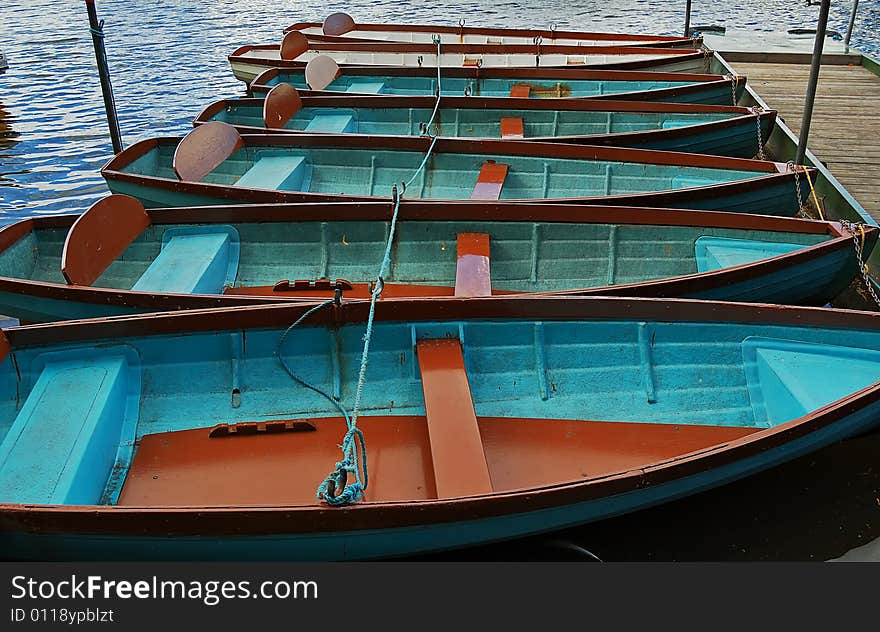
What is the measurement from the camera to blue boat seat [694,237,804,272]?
17.2ft

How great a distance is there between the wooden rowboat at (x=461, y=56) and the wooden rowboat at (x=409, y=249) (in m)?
5.69

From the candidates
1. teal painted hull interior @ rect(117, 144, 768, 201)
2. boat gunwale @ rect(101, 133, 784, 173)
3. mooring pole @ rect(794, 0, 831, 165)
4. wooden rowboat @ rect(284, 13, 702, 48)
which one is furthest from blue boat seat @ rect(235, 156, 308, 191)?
wooden rowboat @ rect(284, 13, 702, 48)

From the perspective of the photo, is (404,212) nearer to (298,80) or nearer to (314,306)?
(314,306)

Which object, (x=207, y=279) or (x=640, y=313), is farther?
(x=207, y=279)

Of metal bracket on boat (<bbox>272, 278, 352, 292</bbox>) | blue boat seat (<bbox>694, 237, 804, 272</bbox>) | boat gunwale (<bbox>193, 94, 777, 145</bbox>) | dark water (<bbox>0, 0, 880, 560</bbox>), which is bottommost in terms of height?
dark water (<bbox>0, 0, 880, 560</bbox>)

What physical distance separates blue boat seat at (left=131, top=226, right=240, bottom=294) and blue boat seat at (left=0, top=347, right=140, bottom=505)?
0.92 meters

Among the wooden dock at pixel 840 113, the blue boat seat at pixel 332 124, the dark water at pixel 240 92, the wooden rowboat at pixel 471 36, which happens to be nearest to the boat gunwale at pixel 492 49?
the wooden rowboat at pixel 471 36

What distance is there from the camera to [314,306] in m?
4.24

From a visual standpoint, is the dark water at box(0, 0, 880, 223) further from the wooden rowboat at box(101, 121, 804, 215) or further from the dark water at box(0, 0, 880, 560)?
the wooden rowboat at box(101, 121, 804, 215)

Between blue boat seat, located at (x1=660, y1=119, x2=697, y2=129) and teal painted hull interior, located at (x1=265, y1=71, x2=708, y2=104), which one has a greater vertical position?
teal painted hull interior, located at (x1=265, y1=71, x2=708, y2=104)

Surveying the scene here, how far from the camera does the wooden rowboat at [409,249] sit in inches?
203

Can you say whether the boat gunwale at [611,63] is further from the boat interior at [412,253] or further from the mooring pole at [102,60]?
the boat interior at [412,253]

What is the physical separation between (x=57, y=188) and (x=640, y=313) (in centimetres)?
912

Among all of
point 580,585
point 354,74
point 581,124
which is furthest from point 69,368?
point 354,74
